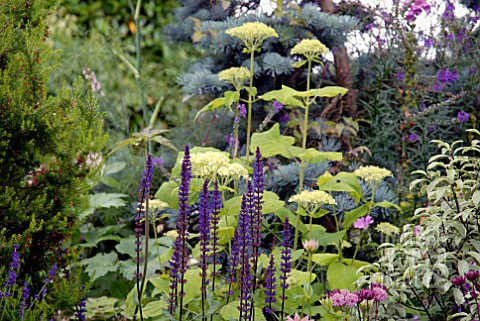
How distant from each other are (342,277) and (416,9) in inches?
90.8

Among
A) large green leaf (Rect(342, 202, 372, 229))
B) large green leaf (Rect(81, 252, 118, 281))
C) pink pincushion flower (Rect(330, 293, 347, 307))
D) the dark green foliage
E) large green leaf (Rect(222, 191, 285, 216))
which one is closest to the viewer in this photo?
pink pincushion flower (Rect(330, 293, 347, 307))

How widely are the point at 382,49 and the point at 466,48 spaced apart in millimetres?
596

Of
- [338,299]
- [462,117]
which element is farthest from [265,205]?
[462,117]

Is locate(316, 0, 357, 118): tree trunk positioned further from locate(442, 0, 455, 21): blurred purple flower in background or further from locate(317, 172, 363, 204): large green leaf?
locate(317, 172, 363, 204): large green leaf

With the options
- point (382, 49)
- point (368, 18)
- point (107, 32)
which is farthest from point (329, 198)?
point (107, 32)

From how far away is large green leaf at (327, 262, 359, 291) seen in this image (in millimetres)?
2658

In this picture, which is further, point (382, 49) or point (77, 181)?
point (382, 49)

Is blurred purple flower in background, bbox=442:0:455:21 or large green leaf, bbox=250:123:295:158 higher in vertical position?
blurred purple flower in background, bbox=442:0:455:21

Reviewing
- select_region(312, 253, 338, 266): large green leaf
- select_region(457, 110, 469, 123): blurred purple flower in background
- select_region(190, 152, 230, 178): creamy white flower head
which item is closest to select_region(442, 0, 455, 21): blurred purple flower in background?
select_region(457, 110, 469, 123): blurred purple flower in background

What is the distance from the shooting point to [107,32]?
22.1 ft

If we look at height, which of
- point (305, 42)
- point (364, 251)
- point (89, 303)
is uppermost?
point (305, 42)

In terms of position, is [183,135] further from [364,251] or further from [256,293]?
[256,293]

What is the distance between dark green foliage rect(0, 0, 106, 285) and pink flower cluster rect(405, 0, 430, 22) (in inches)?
98.1

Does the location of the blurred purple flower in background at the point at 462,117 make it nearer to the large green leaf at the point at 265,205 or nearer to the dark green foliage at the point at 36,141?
the large green leaf at the point at 265,205
